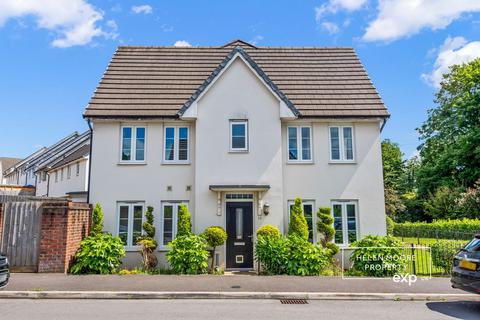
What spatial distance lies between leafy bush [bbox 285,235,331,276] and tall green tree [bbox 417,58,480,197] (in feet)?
72.3

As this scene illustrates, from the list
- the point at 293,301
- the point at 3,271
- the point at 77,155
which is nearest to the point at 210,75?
the point at 293,301

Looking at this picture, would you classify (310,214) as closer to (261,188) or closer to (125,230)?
(261,188)

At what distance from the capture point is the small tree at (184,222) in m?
12.7

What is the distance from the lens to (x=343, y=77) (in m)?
16.2

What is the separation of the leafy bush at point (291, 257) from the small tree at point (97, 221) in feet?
18.8

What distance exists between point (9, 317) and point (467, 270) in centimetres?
942

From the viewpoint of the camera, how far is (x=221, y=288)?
30.2 ft

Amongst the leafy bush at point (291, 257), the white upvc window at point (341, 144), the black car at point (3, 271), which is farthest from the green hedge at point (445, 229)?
the black car at point (3, 271)

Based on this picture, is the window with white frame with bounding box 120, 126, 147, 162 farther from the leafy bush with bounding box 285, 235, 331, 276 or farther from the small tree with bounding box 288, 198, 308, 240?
the leafy bush with bounding box 285, 235, 331, 276

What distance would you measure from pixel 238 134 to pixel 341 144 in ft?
13.8

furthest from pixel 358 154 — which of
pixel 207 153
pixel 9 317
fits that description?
pixel 9 317

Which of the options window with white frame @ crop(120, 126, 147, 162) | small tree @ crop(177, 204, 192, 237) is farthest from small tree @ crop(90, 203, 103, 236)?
small tree @ crop(177, 204, 192, 237)

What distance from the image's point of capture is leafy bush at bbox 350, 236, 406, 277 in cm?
1123

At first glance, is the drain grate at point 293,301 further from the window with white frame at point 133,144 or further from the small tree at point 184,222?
the window with white frame at point 133,144
